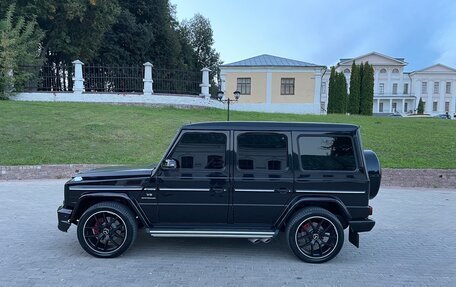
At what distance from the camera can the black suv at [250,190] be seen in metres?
4.60

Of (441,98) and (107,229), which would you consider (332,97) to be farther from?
(441,98)

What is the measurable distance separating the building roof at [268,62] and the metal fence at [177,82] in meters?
12.1

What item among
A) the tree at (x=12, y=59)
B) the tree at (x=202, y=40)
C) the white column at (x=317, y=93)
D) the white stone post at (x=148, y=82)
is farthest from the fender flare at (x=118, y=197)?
the tree at (x=202, y=40)

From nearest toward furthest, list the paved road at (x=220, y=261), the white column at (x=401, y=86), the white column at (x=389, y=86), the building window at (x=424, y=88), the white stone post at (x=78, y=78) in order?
the paved road at (x=220, y=261)
the white stone post at (x=78, y=78)
the white column at (x=389, y=86)
the white column at (x=401, y=86)
the building window at (x=424, y=88)

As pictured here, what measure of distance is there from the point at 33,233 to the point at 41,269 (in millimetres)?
1623

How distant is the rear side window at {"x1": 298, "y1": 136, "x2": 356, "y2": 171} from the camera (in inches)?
182

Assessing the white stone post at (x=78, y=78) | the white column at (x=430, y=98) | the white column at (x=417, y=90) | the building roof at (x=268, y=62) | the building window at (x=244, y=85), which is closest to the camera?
the white stone post at (x=78, y=78)

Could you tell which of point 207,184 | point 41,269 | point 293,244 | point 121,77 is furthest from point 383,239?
point 121,77

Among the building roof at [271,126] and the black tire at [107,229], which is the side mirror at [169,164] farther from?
the black tire at [107,229]

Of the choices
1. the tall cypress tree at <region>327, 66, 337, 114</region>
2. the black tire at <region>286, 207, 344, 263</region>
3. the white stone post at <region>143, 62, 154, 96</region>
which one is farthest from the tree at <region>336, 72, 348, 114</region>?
the black tire at <region>286, 207, 344, 263</region>

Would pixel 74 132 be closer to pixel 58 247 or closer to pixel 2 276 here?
pixel 58 247

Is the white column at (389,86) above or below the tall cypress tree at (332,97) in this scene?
above

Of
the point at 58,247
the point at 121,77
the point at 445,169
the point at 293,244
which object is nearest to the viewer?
the point at 293,244

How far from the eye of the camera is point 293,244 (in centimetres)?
459
